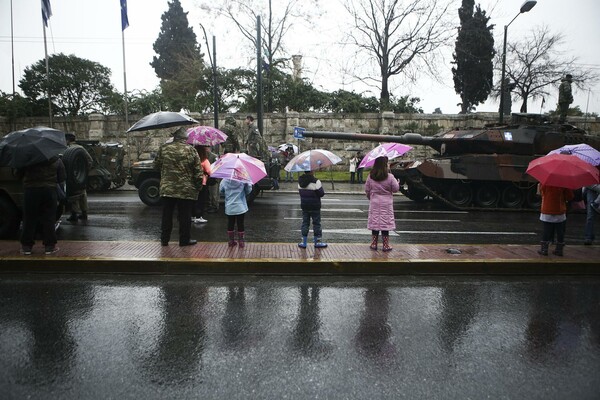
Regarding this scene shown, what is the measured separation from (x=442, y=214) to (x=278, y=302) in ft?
27.8

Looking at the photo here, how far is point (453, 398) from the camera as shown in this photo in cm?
273

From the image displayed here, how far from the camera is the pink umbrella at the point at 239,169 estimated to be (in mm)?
5836

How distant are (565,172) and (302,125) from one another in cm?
1958

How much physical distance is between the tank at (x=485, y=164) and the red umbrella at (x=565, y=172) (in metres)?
6.89

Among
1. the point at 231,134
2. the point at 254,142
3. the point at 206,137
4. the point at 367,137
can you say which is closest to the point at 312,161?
the point at 206,137

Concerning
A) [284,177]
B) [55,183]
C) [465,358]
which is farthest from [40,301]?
[284,177]

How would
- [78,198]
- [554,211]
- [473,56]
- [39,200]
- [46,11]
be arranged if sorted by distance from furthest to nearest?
1. [473,56]
2. [46,11]
3. [78,198]
4. [554,211]
5. [39,200]

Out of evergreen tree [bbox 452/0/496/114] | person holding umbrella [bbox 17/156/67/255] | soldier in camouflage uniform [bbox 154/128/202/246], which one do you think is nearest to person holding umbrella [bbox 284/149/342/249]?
soldier in camouflage uniform [bbox 154/128/202/246]

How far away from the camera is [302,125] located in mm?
24250

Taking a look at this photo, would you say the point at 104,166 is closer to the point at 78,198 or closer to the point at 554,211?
the point at 78,198

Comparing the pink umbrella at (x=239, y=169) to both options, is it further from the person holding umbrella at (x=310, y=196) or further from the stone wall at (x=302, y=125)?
the stone wall at (x=302, y=125)

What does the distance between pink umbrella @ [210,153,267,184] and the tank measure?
692cm

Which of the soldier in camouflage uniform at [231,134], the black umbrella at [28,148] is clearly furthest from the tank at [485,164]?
the black umbrella at [28,148]

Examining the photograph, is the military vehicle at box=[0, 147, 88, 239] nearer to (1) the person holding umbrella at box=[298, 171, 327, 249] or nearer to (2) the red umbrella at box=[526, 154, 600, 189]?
(1) the person holding umbrella at box=[298, 171, 327, 249]
